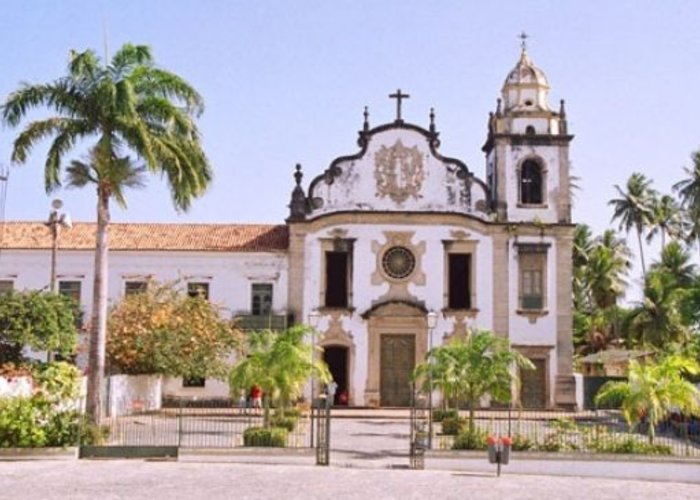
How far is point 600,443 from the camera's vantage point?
766 inches

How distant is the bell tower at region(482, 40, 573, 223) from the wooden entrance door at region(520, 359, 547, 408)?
5.47 metres

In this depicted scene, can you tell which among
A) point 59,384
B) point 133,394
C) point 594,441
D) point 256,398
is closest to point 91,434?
point 59,384

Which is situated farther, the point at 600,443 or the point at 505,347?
the point at 505,347

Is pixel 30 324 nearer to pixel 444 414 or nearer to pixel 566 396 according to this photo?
pixel 444 414

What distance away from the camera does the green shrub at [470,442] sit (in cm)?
1969

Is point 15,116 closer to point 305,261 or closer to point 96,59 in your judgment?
point 96,59

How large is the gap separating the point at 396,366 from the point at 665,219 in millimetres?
25015

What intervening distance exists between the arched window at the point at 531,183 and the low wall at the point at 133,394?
14.4 m

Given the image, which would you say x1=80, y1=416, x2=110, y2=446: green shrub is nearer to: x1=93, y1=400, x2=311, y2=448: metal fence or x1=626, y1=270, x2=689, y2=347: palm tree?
x1=93, y1=400, x2=311, y2=448: metal fence

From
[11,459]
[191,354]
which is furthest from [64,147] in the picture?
[191,354]

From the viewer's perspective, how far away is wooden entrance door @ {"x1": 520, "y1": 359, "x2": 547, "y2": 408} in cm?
3469

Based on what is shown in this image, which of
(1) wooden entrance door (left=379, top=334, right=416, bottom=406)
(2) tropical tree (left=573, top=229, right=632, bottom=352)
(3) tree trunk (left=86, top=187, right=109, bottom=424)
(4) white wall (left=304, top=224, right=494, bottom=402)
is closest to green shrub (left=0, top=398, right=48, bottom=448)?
(3) tree trunk (left=86, top=187, right=109, bottom=424)

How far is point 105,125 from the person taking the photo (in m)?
22.6

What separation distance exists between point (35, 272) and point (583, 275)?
27.3 meters
